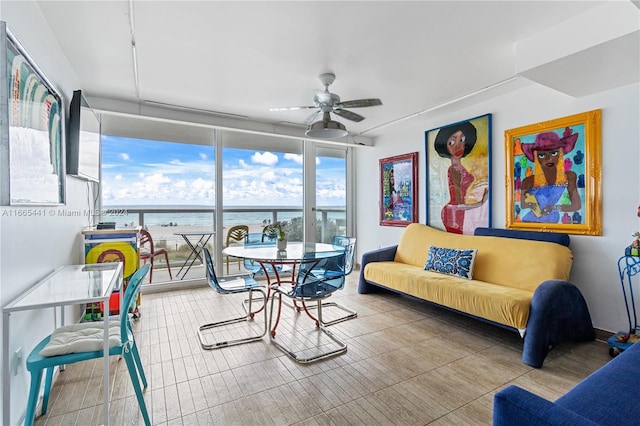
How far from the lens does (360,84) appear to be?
3.53 meters

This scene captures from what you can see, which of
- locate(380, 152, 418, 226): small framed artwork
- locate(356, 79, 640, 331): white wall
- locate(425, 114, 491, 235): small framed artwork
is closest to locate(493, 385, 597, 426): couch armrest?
locate(356, 79, 640, 331): white wall

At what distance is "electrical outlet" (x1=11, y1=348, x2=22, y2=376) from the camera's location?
1.65 metres

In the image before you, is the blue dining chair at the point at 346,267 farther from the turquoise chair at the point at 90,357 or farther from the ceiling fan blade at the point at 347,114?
the turquoise chair at the point at 90,357

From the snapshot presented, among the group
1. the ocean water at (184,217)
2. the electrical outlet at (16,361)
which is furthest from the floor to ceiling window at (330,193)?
the electrical outlet at (16,361)

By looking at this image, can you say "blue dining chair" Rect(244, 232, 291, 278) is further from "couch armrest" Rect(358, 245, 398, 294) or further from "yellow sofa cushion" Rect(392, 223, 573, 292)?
"yellow sofa cushion" Rect(392, 223, 573, 292)

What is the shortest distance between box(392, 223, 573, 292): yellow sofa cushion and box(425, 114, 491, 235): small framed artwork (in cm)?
33

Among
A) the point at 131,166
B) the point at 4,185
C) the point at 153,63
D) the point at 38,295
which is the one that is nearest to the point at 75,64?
the point at 153,63

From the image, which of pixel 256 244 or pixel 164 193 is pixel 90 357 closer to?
pixel 256 244

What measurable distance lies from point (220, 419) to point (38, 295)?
1.25 metres

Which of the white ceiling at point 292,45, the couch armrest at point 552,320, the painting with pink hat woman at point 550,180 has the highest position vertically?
the white ceiling at point 292,45

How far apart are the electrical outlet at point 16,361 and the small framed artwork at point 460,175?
454 centimetres

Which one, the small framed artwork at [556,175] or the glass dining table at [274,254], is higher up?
the small framed artwork at [556,175]

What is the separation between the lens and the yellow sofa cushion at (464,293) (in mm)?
2684

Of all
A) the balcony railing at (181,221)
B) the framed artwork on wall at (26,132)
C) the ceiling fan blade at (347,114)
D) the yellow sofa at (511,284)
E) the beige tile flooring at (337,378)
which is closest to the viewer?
the framed artwork on wall at (26,132)
